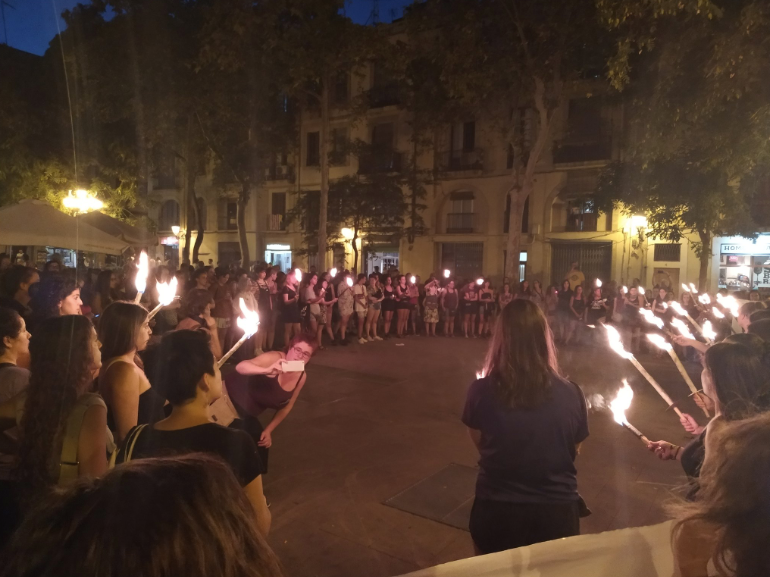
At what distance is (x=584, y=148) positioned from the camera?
24.4 m

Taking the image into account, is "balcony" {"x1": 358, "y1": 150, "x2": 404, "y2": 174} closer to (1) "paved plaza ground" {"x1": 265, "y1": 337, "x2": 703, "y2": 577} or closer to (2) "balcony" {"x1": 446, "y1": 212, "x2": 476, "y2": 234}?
(2) "balcony" {"x1": 446, "y1": 212, "x2": 476, "y2": 234}

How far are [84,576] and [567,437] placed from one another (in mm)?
2012

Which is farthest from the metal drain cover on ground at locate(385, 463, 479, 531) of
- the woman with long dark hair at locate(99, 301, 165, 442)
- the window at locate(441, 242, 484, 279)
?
the window at locate(441, 242, 484, 279)

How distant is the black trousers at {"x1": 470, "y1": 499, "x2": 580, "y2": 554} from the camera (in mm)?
2383

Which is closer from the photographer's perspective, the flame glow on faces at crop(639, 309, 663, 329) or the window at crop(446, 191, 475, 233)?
the flame glow on faces at crop(639, 309, 663, 329)

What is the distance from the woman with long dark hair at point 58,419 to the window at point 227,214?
111ft

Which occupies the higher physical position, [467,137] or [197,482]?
[467,137]

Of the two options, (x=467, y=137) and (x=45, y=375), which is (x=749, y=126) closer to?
(x=45, y=375)

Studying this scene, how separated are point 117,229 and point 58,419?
39.4 ft

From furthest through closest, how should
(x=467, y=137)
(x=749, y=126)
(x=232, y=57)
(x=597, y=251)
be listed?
(x=467, y=137)
(x=597, y=251)
(x=232, y=57)
(x=749, y=126)

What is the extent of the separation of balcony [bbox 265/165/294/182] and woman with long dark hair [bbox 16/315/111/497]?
3052 centimetres

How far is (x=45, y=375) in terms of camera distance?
2.54 m

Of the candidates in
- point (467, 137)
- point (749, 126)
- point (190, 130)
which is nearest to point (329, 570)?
point (749, 126)

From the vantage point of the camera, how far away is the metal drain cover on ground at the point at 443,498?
4.73 meters
